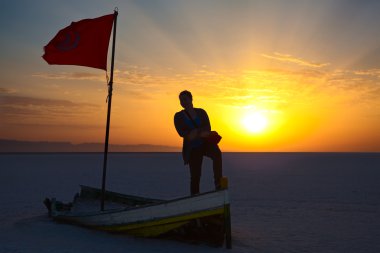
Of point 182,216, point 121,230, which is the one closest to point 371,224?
point 182,216

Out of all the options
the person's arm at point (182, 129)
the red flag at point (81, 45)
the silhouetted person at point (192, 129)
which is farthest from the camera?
the red flag at point (81, 45)

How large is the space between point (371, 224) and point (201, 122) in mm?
6526

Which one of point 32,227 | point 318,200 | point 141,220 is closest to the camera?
point 141,220

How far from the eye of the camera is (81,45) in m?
9.29

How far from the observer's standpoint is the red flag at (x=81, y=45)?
9.15 m

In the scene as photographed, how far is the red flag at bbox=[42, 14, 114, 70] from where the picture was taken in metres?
9.15

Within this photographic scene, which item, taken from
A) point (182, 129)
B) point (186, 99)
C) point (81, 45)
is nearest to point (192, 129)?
point (182, 129)

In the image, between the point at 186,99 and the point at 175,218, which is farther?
the point at 186,99

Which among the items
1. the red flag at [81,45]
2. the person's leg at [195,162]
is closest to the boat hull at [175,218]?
the person's leg at [195,162]

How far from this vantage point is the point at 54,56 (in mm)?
9125

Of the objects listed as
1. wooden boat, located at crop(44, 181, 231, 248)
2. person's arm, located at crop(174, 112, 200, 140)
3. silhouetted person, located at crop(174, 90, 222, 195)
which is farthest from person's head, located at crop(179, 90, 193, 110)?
wooden boat, located at crop(44, 181, 231, 248)

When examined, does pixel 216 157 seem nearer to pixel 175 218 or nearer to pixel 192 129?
pixel 192 129

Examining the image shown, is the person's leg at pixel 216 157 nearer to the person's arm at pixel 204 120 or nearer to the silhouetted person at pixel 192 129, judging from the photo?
the silhouetted person at pixel 192 129

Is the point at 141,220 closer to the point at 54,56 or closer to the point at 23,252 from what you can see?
the point at 23,252
